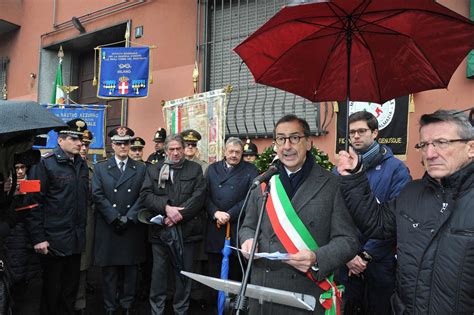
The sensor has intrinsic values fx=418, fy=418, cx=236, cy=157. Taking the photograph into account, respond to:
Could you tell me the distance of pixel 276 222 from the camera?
2.45 m

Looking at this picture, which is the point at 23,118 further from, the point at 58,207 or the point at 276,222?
the point at 58,207

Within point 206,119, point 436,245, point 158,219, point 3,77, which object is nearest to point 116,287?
point 158,219

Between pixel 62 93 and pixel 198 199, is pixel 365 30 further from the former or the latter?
pixel 62 93

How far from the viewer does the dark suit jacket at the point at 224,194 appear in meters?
4.76

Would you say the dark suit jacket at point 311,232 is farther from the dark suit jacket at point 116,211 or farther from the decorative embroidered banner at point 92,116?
the decorative embroidered banner at point 92,116

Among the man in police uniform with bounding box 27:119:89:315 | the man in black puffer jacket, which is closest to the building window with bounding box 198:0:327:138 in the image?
the man in police uniform with bounding box 27:119:89:315

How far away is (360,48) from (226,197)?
237 centimetres

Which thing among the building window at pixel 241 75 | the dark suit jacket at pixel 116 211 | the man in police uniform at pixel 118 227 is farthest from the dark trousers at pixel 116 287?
the building window at pixel 241 75

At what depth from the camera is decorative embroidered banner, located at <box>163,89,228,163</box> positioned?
264 inches

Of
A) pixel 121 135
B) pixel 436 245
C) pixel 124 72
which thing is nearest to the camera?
pixel 436 245

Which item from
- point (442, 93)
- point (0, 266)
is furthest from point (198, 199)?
point (442, 93)

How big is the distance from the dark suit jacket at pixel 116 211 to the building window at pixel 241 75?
10.0ft

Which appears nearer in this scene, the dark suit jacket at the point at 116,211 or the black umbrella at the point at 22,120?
the black umbrella at the point at 22,120

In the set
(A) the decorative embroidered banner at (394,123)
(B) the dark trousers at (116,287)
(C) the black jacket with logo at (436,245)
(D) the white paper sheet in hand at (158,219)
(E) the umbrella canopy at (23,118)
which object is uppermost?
(A) the decorative embroidered banner at (394,123)
